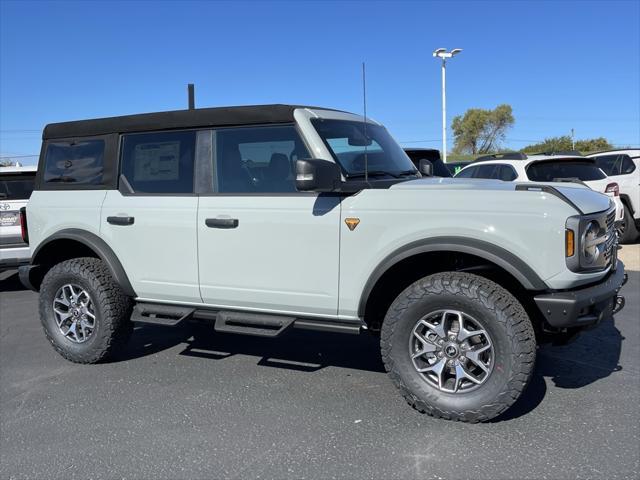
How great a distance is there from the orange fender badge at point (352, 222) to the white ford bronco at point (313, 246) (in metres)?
0.01

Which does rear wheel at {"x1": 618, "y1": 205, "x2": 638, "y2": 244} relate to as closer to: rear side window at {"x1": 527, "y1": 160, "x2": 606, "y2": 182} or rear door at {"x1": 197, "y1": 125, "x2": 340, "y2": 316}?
rear side window at {"x1": 527, "y1": 160, "x2": 606, "y2": 182}

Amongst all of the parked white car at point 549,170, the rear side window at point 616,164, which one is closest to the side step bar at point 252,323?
the parked white car at point 549,170

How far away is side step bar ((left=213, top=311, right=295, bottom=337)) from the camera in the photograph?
394 centimetres

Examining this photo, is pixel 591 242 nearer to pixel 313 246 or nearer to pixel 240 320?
pixel 313 246

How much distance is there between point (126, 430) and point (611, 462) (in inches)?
110

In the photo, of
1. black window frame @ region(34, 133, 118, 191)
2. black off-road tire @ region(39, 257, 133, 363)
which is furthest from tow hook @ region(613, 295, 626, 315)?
black window frame @ region(34, 133, 118, 191)

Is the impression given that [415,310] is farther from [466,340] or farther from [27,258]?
[27,258]

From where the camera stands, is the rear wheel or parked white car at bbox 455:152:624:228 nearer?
parked white car at bbox 455:152:624:228

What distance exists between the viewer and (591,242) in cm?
329

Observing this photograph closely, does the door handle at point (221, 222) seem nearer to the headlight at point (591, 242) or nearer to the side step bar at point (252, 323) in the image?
the side step bar at point (252, 323)

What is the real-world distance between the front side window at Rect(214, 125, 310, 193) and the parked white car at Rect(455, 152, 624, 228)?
5.73 meters

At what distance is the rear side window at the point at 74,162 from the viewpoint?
476 cm

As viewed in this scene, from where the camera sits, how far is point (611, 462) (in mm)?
2973

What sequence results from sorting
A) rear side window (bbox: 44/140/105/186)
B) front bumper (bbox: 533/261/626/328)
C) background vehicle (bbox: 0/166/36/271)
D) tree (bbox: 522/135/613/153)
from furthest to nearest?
tree (bbox: 522/135/613/153)
background vehicle (bbox: 0/166/36/271)
rear side window (bbox: 44/140/105/186)
front bumper (bbox: 533/261/626/328)
